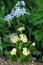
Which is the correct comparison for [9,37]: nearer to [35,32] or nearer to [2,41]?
[2,41]

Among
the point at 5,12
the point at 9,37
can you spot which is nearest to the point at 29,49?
the point at 9,37

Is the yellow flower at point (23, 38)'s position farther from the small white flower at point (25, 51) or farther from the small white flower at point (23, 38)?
the small white flower at point (25, 51)

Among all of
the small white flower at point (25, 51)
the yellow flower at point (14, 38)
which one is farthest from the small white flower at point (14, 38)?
the small white flower at point (25, 51)

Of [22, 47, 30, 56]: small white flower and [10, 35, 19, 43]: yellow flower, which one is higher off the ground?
[10, 35, 19, 43]: yellow flower

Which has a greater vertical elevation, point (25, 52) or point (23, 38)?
point (23, 38)

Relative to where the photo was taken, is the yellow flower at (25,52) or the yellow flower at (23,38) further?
the yellow flower at (23,38)

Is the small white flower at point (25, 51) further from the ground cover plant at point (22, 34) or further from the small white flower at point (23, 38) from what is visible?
the small white flower at point (23, 38)

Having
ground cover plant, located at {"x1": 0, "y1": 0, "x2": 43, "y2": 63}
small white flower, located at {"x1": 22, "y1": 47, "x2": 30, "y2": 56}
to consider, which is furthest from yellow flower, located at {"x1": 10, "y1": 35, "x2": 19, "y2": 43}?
small white flower, located at {"x1": 22, "y1": 47, "x2": 30, "y2": 56}

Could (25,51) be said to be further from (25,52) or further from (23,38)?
(23,38)

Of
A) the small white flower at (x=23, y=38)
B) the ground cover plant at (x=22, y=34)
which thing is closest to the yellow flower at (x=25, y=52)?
the ground cover plant at (x=22, y=34)

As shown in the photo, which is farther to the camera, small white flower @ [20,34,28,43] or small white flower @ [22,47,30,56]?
small white flower @ [20,34,28,43]

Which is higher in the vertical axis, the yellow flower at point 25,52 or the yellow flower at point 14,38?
the yellow flower at point 14,38

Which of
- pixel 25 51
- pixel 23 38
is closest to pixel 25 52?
pixel 25 51

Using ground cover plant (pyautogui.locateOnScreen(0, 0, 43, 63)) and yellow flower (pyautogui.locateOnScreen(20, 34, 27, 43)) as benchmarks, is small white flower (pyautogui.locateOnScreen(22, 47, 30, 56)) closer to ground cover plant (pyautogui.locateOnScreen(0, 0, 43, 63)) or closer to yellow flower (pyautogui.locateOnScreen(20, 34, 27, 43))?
ground cover plant (pyautogui.locateOnScreen(0, 0, 43, 63))
